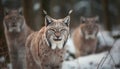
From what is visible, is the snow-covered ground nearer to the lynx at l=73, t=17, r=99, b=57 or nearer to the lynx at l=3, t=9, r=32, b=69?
the lynx at l=73, t=17, r=99, b=57

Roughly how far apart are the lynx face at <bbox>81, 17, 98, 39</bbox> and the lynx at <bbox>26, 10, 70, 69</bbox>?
3821 millimetres

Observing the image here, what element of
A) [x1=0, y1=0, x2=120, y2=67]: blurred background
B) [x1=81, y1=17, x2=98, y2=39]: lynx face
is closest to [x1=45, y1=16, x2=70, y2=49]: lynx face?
[x1=0, y1=0, x2=120, y2=67]: blurred background

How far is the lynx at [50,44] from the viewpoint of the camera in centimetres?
789

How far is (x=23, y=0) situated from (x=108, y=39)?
276cm

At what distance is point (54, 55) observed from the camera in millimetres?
8078

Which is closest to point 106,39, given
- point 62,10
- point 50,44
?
point 62,10

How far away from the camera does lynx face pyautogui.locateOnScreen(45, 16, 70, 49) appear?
787 centimetres

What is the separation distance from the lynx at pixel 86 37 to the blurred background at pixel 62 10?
949 mm

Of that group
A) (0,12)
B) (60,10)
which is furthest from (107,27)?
(0,12)

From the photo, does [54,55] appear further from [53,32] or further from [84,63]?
[84,63]

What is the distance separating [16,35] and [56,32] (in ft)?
4.39

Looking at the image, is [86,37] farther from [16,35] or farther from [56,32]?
[56,32]

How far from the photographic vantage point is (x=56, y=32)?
786 cm

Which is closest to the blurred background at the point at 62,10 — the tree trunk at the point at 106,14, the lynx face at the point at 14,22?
the tree trunk at the point at 106,14
